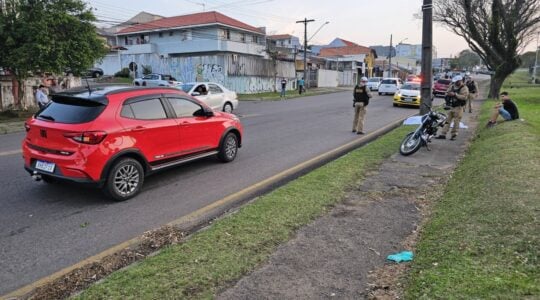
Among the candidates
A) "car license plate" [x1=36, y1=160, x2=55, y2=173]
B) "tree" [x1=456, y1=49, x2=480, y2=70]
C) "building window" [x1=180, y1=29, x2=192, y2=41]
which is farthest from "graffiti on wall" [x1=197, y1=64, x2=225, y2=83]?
"tree" [x1=456, y1=49, x2=480, y2=70]

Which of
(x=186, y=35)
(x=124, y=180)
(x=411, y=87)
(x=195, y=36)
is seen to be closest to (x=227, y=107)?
(x=411, y=87)

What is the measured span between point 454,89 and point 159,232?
9189 millimetres

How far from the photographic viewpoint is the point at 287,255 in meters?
4.07

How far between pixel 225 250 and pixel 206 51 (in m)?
43.6

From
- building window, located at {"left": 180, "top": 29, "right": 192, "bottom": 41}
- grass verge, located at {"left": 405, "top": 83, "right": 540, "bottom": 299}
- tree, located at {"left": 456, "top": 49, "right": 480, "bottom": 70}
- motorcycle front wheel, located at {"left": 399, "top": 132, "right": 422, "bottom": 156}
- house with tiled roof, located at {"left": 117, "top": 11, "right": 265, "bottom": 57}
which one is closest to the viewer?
grass verge, located at {"left": 405, "top": 83, "right": 540, "bottom": 299}

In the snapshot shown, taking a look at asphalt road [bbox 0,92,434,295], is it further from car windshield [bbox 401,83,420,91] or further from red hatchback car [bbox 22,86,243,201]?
car windshield [bbox 401,83,420,91]

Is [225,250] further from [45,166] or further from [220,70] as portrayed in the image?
[220,70]

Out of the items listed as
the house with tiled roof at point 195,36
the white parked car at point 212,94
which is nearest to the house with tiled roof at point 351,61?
the house with tiled roof at point 195,36

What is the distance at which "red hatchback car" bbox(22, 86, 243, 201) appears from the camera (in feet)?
18.1

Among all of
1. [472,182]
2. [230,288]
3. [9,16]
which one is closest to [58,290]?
[230,288]

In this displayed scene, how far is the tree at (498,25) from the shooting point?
1065 inches

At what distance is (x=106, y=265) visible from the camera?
3990mm

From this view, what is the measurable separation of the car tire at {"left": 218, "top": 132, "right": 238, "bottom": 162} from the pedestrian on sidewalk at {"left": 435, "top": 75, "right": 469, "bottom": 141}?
6.08 meters

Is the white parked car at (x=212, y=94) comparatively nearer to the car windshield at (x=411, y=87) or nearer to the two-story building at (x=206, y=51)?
the car windshield at (x=411, y=87)
